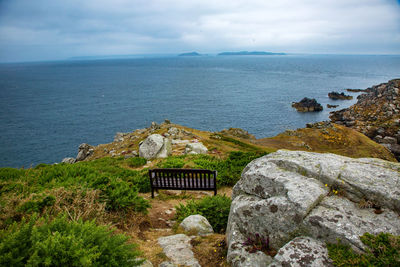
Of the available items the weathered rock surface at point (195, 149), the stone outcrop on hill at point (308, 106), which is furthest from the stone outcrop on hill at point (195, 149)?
the stone outcrop on hill at point (308, 106)

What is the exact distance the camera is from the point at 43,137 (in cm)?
5209

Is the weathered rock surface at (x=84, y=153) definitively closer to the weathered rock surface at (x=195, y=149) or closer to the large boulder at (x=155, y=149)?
the large boulder at (x=155, y=149)

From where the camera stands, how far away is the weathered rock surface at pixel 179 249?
5656mm

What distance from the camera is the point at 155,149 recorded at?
1959 centimetres

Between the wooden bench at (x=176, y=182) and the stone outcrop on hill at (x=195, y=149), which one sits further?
the stone outcrop on hill at (x=195, y=149)

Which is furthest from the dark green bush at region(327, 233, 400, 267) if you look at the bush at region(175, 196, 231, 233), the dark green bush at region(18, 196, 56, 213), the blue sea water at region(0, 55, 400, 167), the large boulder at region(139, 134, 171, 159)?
the blue sea water at region(0, 55, 400, 167)

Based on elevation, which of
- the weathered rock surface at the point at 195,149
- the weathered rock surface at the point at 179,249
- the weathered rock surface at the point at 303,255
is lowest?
the weathered rock surface at the point at 195,149

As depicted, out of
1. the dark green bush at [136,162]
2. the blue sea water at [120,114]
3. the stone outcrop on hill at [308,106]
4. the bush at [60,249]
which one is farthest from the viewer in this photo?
the stone outcrop on hill at [308,106]

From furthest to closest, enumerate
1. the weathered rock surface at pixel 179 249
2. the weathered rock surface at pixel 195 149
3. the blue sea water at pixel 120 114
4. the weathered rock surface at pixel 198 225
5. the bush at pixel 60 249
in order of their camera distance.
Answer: the blue sea water at pixel 120 114 < the weathered rock surface at pixel 195 149 < the weathered rock surface at pixel 198 225 < the weathered rock surface at pixel 179 249 < the bush at pixel 60 249

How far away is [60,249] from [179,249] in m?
2.98

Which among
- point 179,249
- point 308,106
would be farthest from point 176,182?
point 308,106

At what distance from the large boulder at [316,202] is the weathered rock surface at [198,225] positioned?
1.39 meters

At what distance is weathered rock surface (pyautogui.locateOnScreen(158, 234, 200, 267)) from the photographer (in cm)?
566

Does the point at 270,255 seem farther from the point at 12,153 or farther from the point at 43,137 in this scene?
the point at 43,137
